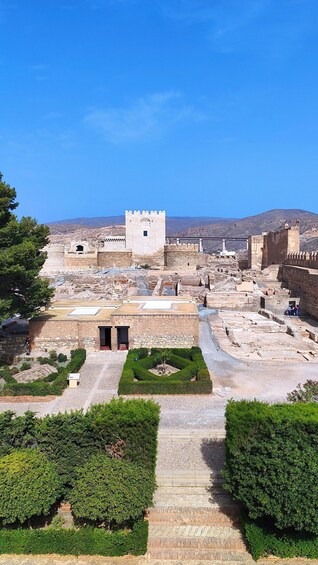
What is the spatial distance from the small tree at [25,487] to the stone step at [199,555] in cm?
248

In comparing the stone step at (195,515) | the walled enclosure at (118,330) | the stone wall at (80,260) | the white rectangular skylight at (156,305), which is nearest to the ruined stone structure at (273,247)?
the stone wall at (80,260)

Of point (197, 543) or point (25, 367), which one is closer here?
point (197, 543)

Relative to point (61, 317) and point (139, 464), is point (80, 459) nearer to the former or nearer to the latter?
point (139, 464)

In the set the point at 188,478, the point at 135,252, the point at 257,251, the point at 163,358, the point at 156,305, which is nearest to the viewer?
the point at 188,478

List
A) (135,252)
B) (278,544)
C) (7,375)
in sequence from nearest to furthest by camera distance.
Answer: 1. (278,544)
2. (7,375)
3. (135,252)

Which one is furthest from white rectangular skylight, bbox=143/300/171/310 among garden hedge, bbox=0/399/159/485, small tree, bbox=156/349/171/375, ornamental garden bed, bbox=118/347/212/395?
garden hedge, bbox=0/399/159/485

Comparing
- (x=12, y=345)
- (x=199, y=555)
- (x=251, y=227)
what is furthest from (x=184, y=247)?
(x=251, y=227)

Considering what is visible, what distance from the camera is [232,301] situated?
28.2m

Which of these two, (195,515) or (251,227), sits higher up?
(251,227)

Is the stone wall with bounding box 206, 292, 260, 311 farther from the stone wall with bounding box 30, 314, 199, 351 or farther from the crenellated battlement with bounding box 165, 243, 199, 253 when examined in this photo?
the crenellated battlement with bounding box 165, 243, 199, 253

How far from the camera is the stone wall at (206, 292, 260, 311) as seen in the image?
28.0 metres

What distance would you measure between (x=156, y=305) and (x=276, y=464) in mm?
13073

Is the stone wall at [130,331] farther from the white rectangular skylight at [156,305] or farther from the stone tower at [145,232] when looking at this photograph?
the stone tower at [145,232]

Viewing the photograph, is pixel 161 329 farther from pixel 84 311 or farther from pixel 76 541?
pixel 76 541
